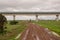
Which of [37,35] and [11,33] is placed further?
[11,33]

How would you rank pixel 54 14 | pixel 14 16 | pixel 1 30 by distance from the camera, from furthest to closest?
1. pixel 54 14
2. pixel 14 16
3. pixel 1 30

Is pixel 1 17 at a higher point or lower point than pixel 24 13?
higher

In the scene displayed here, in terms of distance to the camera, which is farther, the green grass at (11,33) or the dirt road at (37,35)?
the green grass at (11,33)

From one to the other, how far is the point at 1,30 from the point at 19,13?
105m

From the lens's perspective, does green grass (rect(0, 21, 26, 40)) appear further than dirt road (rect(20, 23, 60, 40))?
Yes

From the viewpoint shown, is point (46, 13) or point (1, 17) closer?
point (1, 17)

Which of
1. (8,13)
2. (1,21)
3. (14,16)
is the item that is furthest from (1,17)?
(8,13)

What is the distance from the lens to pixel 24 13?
152 metres

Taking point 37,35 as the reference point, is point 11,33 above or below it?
below

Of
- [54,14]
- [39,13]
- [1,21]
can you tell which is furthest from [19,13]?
[1,21]

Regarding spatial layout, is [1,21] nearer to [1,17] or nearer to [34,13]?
[1,17]

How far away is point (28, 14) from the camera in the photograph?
490ft

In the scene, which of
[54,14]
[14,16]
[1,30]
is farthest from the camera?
[54,14]

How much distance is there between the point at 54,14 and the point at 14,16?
28430mm
